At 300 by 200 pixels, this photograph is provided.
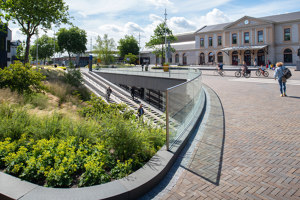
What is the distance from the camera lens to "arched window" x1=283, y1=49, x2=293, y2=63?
49775 millimetres

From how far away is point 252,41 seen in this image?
54.1m

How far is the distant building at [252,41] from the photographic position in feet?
164

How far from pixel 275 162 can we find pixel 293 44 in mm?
54549

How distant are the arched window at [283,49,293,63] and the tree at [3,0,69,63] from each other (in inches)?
1805

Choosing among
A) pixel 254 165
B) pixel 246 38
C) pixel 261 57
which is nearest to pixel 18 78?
→ pixel 254 165

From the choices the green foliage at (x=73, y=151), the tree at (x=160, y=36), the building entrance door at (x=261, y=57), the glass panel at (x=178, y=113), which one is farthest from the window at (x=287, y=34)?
the green foliage at (x=73, y=151)

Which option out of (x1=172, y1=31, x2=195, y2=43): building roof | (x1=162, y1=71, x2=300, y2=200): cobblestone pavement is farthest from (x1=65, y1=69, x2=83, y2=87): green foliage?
(x1=172, y1=31, x2=195, y2=43): building roof

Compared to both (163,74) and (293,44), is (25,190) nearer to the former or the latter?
(163,74)

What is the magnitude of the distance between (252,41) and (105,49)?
38996 mm

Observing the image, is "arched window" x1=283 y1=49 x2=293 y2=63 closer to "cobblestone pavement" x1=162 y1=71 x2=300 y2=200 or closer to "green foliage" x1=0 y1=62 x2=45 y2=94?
"cobblestone pavement" x1=162 y1=71 x2=300 y2=200

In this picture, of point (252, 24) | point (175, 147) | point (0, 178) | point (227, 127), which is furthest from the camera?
point (252, 24)

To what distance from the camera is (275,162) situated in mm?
4676

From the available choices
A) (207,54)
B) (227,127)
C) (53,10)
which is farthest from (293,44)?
(227,127)

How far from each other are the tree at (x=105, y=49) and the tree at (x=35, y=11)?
37.9 metres
